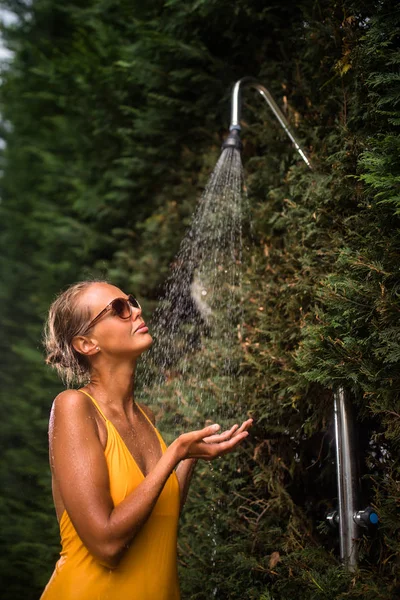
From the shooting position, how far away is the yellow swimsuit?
5.90 feet

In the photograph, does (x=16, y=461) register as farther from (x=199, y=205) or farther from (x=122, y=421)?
(x=122, y=421)

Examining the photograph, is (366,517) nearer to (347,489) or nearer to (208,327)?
(347,489)

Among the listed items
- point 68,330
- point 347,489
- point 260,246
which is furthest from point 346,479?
point 260,246

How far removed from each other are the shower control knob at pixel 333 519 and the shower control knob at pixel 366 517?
7.0 inches

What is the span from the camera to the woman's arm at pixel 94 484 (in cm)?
170

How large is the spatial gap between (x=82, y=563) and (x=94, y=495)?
29cm

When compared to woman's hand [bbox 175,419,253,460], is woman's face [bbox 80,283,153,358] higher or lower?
higher

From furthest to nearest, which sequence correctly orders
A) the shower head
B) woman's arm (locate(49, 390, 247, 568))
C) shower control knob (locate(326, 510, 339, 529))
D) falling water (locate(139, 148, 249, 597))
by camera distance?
falling water (locate(139, 148, 249, 597))
the shower head
shower control knob (locate(326, 510, 339, 529))
woman's arm (locate(49, 390, 247, 568))

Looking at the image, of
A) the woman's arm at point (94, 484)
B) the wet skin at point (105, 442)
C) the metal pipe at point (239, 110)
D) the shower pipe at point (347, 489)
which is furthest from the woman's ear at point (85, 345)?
the metal pipe at point (239, 110)

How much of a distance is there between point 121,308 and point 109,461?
55 cm

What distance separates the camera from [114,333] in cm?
208

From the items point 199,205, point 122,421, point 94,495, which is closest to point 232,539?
point 122,421

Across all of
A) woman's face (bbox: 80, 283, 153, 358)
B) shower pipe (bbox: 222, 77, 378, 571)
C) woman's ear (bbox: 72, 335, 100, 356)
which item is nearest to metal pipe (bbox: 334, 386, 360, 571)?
shower pipe (bbox: 222, 77, 378, 571)

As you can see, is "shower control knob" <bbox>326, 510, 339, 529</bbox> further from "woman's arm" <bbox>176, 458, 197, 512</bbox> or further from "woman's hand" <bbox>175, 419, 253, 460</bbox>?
"woman's hand" <bbox>175, 419, 253, 460</bbox>
